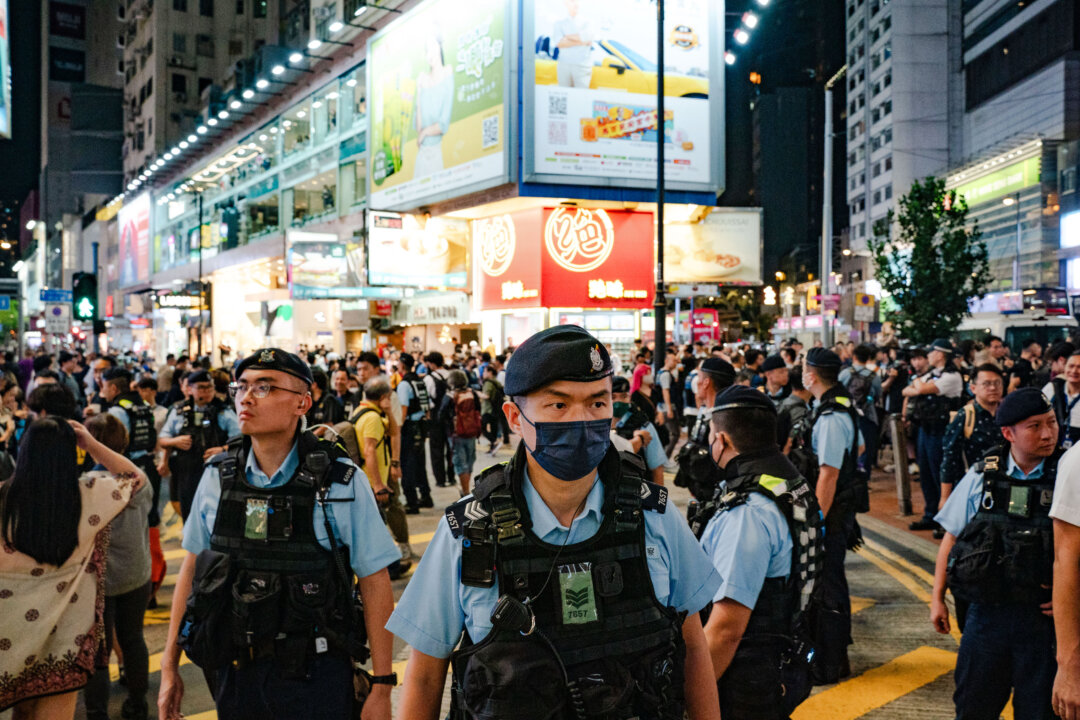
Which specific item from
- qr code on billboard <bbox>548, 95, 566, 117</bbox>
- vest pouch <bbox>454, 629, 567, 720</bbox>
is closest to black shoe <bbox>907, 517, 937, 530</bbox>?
vest pouch <bbox>454, 629, 567, 720</bbox>

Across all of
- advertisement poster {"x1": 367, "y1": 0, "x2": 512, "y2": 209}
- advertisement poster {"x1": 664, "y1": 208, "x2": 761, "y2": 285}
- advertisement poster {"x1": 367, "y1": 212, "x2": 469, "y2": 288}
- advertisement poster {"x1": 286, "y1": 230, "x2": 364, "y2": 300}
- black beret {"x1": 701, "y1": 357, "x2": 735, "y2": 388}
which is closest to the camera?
black beret {"x1": 701, "y1": 357, "x2": 735, "y2": 388}

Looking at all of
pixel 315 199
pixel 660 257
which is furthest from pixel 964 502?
pixel 315 199

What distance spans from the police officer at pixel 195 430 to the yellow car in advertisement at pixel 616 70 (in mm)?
19248

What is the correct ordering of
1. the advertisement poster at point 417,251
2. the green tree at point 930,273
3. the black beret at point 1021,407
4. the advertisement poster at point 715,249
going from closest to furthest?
the black beret at point 1021,407, the green tree at point 930,273, the advertisement poster at point 417,251, the advertisement poster at point 715,249

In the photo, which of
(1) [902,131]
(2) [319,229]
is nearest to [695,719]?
(2) [319,229]

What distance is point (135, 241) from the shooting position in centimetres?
7281

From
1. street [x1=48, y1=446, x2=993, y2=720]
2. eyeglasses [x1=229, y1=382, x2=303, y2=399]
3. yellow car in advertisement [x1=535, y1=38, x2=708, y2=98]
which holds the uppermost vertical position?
yellow car in advertisement [x1=535, y1=38, x2=708, y2=98]

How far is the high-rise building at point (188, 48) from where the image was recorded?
71.7m

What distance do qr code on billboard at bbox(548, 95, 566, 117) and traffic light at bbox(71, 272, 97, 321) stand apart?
13.1 m

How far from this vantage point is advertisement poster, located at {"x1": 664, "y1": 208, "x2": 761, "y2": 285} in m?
29.4

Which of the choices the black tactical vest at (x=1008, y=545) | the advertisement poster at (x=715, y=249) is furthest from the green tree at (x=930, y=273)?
the black tactical vest at (x=1008, y=545)

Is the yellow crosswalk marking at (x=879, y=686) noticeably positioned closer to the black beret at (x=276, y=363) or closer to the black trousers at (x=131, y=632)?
the black beret at (x=276, y=363)

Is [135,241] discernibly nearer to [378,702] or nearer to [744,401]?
[378,702]

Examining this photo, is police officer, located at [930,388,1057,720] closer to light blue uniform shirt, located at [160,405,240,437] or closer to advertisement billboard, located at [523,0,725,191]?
light blue uniform shirt, located at [160,405,240,437]
